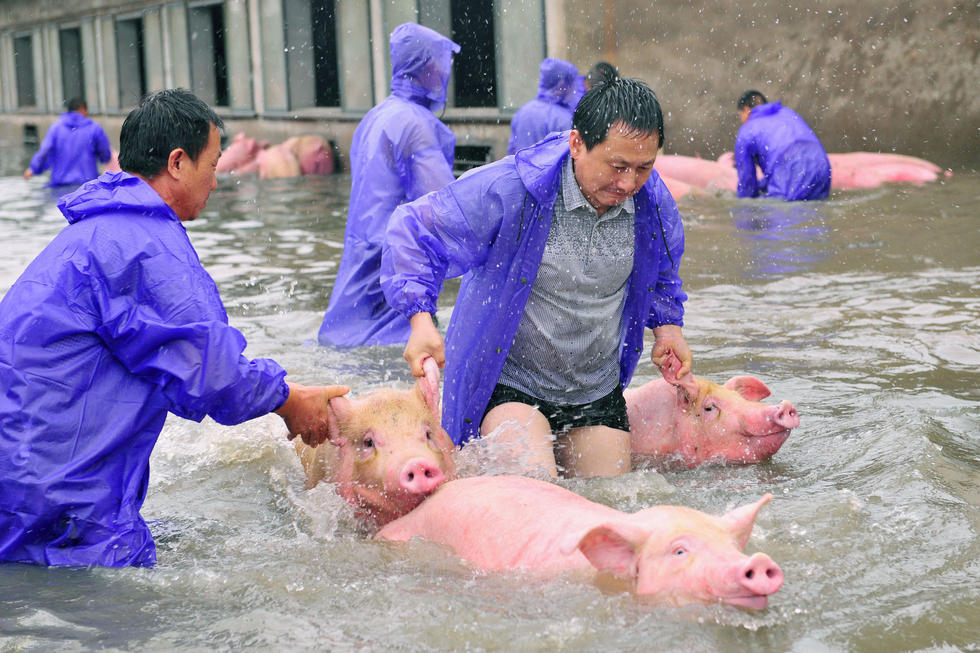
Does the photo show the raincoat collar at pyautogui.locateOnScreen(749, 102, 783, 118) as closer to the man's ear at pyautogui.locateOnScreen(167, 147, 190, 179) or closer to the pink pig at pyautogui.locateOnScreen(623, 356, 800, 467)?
the pink pig at pyautogui.locateOnScreen(623, 356, 800, 467)

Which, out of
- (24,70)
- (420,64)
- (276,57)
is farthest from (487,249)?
(24,70)

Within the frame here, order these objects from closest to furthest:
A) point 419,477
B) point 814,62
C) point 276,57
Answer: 1. point 419,477
2. point 814,62
3. point 276,57

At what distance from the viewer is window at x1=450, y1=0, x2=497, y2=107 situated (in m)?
16.3

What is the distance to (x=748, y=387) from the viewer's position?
488cm

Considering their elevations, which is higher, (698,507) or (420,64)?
(420,64)

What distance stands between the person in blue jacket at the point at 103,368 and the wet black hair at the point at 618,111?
129 centimetres

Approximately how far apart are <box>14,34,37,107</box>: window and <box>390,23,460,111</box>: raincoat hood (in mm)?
28273

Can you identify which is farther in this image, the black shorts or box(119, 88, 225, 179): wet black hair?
the black shorts

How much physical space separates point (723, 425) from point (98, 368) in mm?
2485

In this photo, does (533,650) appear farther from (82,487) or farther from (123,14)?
(123,14)

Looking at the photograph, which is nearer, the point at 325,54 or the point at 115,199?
the point at 115,199

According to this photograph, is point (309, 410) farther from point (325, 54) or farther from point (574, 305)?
point (325, 54)

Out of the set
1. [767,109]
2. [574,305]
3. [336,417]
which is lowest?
[336,417]

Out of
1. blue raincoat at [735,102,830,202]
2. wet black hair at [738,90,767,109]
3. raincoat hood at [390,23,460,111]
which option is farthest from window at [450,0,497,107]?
raincoat hood at [390,23,460,111]
